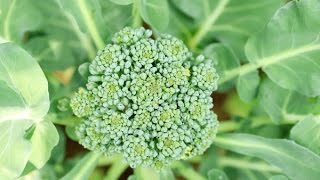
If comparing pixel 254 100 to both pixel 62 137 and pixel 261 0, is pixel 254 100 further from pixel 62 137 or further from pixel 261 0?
pixel 62 137

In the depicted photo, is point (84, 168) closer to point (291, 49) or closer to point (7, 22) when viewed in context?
point (7, 22)

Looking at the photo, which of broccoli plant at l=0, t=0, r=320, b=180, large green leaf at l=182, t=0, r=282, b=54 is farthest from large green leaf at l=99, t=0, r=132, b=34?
Answer: large green leaf at l=182, t=0, r=282, b=54

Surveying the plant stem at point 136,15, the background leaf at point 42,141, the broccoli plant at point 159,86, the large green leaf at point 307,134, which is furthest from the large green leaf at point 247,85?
the background leaf at point 42,141

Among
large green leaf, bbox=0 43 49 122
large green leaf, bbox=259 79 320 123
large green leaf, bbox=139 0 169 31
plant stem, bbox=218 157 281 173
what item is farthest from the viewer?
plant stem, bbox=218 157 281 173

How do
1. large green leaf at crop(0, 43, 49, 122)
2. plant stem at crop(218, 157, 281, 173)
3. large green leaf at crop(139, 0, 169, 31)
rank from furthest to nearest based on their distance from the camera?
plant stem at crop(218, 157, 281, 173)
large green leaf at crop(139, 0, 169, 31)
large green leaf at crop(0, 43, 49, 122)

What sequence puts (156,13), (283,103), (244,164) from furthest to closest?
(244,164), (283,103), (156,13)

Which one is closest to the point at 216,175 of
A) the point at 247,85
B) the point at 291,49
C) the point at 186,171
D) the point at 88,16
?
the point at 186,171

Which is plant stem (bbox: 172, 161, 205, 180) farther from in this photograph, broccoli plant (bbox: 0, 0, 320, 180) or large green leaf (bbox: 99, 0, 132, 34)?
large green leaf (bbox: 99, 0, 132, 34)

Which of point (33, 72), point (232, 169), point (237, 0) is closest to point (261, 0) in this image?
point (237, 0)
